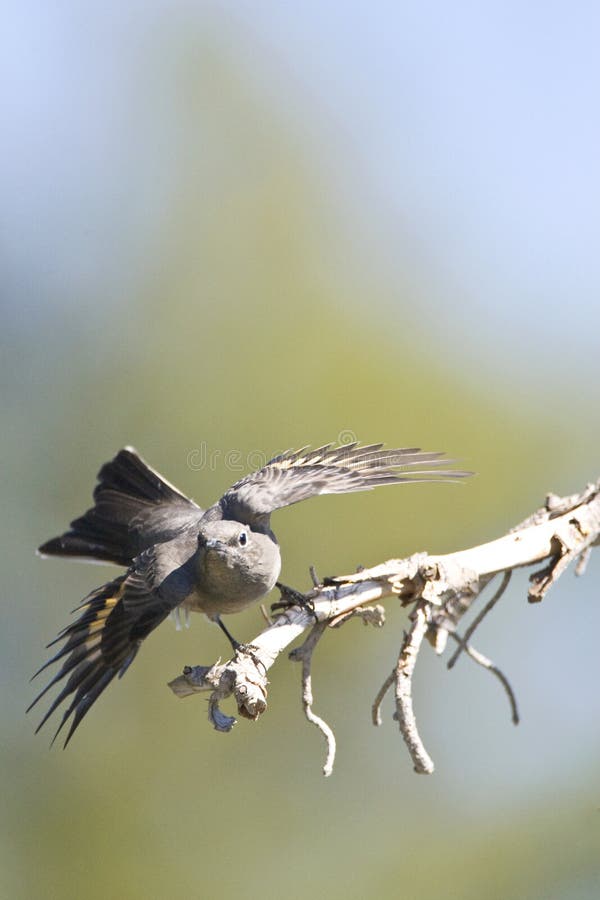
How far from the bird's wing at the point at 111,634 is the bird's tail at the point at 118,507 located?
119 centimetres

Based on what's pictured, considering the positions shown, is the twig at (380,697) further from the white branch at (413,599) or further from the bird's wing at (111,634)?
the bird's wing at (111,634)

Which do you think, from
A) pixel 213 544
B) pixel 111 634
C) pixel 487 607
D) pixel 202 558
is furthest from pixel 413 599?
pixel 111 634

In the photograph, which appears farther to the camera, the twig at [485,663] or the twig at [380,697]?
the twig at [485,663]

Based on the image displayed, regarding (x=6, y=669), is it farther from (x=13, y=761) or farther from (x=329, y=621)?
(x=329, y=621)

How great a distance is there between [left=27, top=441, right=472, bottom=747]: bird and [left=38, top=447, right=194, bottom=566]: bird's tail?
0.07 m

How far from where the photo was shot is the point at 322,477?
599 centimetres

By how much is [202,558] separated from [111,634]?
0.67m

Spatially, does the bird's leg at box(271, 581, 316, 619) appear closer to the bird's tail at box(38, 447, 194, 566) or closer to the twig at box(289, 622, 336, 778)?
the twig at box(289, 622, 336, 778)

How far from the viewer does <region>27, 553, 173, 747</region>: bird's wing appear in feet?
17.6

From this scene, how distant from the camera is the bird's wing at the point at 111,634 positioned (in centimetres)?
537

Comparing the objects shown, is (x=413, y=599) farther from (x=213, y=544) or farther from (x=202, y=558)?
(x=202, y=558)

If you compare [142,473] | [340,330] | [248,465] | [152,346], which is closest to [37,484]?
[152,346]

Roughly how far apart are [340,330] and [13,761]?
821cm

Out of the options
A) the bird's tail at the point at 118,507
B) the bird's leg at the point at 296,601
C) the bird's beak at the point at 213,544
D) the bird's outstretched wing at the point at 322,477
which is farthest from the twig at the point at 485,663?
the bird's tail at the point at 118,507
